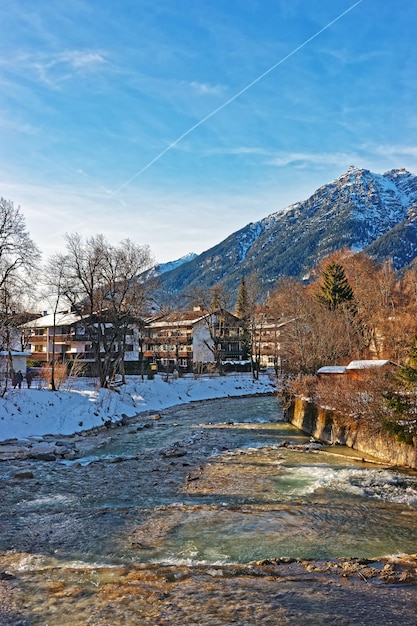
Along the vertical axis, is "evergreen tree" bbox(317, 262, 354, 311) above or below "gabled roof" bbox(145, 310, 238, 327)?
above

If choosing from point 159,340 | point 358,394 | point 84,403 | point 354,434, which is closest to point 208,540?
point 354,434

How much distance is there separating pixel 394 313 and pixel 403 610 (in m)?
41.4

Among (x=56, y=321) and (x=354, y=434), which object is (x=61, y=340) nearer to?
(x=56, y=321)

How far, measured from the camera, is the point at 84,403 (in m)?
30.5

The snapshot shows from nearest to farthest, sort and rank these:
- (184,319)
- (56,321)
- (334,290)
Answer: (334,290) < (184,319) < (56,321)

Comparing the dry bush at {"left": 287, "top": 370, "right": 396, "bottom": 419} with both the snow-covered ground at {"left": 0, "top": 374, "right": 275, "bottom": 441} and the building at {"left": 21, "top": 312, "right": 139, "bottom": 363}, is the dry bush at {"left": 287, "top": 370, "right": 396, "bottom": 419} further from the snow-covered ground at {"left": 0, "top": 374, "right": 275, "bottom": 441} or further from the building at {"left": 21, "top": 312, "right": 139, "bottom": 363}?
the building at {"left": 21, "top": 312, "right": 139, "bottom": 363}

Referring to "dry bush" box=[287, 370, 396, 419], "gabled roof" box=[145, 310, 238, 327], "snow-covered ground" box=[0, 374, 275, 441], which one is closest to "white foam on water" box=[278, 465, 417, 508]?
"dry bush" box=[287, 370, 396, 419]

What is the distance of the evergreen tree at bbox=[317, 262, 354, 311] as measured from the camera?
→ 53438 mm

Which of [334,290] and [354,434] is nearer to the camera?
[354,434]

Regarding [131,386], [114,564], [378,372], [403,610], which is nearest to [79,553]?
[114,564]

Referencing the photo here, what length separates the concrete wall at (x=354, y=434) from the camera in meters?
17.1

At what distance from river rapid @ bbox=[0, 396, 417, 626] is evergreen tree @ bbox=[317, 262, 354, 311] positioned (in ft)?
118

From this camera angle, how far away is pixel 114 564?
29.2ft

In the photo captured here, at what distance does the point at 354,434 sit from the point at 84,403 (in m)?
17.2
